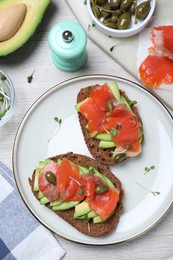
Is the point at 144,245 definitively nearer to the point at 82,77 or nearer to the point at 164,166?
the point at 164,166

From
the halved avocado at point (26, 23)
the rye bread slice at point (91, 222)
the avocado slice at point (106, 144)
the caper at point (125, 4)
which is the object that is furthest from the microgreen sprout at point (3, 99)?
the caper at point (125, 4)

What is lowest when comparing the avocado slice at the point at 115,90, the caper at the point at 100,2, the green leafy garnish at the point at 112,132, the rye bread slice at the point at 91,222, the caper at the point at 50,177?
the rye bread slice at the point at 91,222

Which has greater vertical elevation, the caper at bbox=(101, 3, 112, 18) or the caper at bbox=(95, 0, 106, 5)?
the caper at bbox=(95, 0, 106, 5)

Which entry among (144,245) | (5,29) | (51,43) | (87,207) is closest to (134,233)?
(144,245)

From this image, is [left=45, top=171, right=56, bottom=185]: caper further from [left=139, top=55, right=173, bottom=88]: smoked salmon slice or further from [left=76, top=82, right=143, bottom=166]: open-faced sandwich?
[left=139, top=55, right=173, bottom=88]: smoked salmon slice

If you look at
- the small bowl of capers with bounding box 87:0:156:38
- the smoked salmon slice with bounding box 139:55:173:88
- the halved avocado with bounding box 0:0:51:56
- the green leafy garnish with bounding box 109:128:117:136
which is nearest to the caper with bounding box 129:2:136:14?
the small bowl of capers with bounding box 87:0:156:38

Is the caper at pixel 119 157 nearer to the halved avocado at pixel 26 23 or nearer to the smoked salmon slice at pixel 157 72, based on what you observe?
the smoked salmon slice at pixel 157 72
